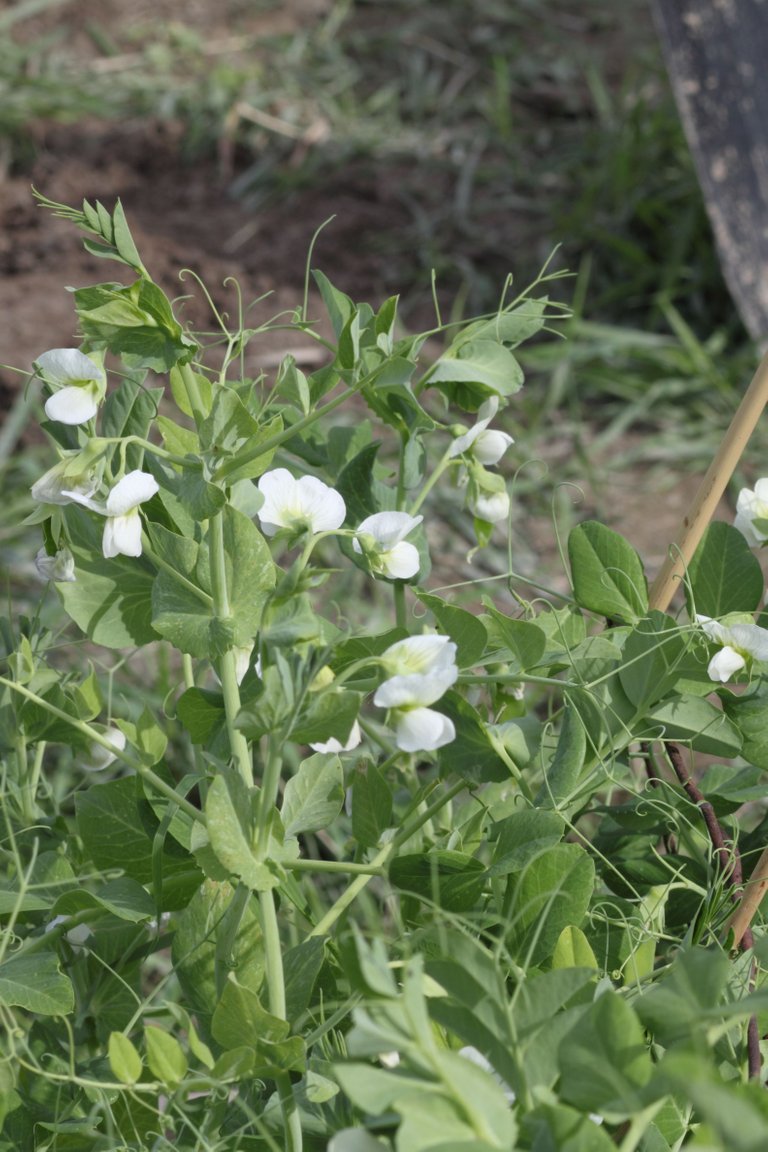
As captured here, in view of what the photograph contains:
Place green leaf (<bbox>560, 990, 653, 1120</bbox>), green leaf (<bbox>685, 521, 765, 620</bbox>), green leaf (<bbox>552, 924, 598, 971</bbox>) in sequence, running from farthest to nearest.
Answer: green leaf (<bbox>685, 521, 765, 620</bbox>)
green leaf (<bbox>552, 924, 598, 971</bbox>)
green leaf (<bbox>560, 990, 653, 1120</bbox>)

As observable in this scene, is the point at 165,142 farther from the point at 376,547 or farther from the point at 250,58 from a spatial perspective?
the point at 376,547

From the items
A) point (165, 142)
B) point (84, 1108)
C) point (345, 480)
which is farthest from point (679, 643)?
point (165, 142)

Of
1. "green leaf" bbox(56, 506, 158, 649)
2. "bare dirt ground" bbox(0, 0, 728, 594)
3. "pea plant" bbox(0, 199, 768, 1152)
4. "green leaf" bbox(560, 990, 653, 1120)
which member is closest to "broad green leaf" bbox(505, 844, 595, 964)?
"pea plant" bbox(0, 199, 768, 1152)

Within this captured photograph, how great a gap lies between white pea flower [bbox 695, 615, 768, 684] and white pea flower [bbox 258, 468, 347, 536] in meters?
0.17

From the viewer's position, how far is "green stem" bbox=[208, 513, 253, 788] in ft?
1.72

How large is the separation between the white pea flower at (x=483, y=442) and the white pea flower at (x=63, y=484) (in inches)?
7.3

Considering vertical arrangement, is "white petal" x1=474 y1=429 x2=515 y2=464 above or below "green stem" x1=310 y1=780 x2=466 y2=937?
above

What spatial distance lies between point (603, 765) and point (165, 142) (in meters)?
2.36

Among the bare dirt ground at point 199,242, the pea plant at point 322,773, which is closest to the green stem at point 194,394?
the pea plant at point 322,773

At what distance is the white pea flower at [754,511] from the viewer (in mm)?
627

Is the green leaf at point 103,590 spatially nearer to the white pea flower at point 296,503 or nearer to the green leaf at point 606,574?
the white pea flower at point 296,503

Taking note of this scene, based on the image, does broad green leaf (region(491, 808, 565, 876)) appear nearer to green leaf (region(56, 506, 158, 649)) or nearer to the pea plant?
the pea plant

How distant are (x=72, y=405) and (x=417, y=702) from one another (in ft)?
0.62

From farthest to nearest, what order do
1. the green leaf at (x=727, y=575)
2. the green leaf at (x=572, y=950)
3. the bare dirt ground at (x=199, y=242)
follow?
the bare dirt ground at (x=199, y=242), the green leaf at (x=727, y=575), the green leaf at (x=572, y=950)
